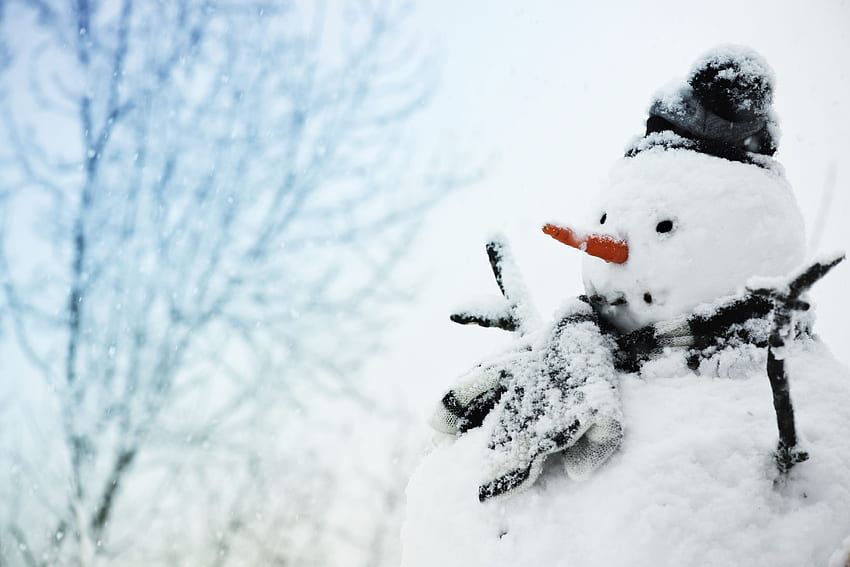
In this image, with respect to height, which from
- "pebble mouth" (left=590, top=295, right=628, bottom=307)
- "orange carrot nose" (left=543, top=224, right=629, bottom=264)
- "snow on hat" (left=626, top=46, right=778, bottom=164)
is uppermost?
"snow on hat" (left=626, top=46, right=778, bottom=164)

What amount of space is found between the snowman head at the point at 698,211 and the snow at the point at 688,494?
0.17 metres

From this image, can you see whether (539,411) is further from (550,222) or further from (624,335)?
(550,222)

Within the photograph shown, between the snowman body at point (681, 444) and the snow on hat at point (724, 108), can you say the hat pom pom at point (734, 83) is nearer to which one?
the snow on hat at point (724, 108)

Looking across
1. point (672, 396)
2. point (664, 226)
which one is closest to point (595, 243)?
point (664, 226)

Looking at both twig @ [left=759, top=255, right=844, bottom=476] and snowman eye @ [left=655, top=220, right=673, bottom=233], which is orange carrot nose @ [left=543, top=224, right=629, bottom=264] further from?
twig @ [left=759, top=255, right=844, bottom=476]

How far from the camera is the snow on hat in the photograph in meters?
1.17

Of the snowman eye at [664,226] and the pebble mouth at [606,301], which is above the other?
the snowman eye at [664,226]

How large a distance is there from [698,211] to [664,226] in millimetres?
75

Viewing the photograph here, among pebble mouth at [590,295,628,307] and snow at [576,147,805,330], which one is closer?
snow at [576,147,805,330]

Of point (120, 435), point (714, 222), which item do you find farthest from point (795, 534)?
point (120, 435)

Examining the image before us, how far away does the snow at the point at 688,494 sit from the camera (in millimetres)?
851

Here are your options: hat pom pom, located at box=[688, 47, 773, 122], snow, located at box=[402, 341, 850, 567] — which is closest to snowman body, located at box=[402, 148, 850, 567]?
snow, located at box=[402, 341, 850, 567]

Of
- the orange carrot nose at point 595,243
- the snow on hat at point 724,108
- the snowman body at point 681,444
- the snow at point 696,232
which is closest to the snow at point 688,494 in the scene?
the snowman body at point 681,444

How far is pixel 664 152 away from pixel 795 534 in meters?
0.84
